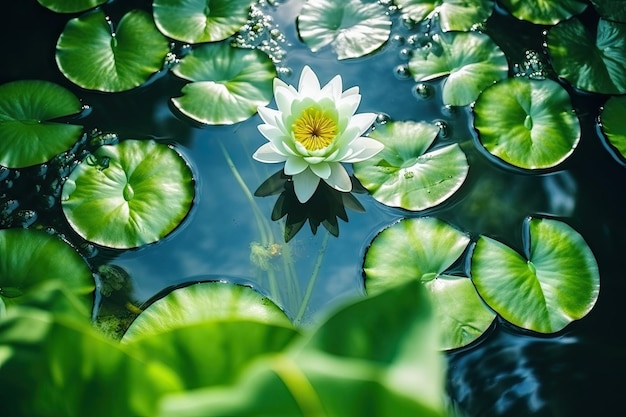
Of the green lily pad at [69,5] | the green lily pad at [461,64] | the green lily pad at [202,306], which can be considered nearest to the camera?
the green lily pad at [202,306]

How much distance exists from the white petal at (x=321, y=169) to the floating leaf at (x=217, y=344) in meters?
1.02

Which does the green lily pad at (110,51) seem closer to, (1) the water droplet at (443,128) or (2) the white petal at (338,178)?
(2) the white petal at (338,178)

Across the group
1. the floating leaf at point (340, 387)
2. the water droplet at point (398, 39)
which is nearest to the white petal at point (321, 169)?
the water droplet at point (398, 39)

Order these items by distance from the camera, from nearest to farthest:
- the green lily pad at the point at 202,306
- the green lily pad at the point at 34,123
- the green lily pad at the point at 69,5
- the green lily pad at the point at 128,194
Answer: the green lily pad at the point at 202,306 → the green lily pad at the point at 128,194 → the green lily pad at the point at 34,123 → the green lily pad at the point at 69,5

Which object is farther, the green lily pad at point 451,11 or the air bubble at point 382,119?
the green lily pad at point 451,11

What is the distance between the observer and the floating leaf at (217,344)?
1.29ft

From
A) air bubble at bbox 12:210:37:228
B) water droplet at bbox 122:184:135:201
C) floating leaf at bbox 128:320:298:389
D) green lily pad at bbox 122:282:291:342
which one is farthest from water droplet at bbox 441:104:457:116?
floating leaf at bbox 128:320:298:389

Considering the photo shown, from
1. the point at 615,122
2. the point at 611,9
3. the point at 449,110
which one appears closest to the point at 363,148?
the point at 449,110

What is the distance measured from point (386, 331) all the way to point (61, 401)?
21 cm

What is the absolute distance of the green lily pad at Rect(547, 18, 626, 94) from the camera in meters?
1.65

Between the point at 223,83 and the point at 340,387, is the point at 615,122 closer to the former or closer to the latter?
the point at 223,83

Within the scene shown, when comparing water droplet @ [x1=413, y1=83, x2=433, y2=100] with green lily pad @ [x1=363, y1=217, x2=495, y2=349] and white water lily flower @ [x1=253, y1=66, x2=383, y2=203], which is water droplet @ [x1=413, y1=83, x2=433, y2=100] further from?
green lily pad @ [x1=363, y1=217, x2=495, y2=349]

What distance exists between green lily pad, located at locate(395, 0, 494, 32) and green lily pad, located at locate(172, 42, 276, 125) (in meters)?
0.43

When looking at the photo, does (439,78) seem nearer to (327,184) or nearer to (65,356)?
(327,184)
